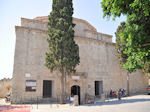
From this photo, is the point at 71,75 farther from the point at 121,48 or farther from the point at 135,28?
the point at 135,28

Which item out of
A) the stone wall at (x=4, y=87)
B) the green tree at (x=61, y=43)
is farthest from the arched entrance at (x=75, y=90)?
the stone wall at (x=4, y=87)

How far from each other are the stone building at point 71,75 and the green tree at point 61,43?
2.35m

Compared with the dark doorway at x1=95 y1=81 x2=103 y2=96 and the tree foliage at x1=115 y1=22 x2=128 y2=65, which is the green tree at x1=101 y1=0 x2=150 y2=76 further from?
the tree foliage at x1=115 y1=22 x2=128 y2=65

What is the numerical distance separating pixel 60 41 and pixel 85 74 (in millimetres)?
7071

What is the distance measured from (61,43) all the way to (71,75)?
5242 mm

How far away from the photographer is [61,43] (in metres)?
15.4

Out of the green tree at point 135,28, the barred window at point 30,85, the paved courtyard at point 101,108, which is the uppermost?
the green tree at point 135,28

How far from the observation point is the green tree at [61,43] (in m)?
15.2

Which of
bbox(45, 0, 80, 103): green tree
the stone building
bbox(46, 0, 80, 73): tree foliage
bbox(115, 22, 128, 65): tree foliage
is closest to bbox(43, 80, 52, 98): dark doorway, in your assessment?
the stone building

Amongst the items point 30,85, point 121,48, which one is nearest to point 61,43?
point 30,85

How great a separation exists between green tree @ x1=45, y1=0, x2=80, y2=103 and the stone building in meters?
2.35

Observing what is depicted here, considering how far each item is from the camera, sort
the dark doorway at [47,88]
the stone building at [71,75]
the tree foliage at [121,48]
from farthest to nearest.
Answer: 1. the tree foliage at [121,48]
2. the dark doorway at [47,88]
3. the stone building at [71,75]

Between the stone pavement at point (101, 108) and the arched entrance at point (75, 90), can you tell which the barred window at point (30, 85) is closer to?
the stone pavement at point (101, 108)

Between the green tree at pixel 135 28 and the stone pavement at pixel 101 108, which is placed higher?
the green tree at pixel 135 28
